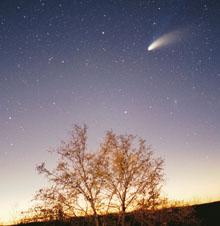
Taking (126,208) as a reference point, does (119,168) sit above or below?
above

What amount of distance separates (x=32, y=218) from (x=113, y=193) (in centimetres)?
525

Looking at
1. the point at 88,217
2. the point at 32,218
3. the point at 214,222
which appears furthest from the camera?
the point at 214,222

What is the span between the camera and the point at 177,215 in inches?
513

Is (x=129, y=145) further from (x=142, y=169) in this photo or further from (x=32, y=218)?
(x=32, y=218)

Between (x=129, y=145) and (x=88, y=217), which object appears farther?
(x=129, y=145)

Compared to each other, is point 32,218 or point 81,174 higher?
point 81,174

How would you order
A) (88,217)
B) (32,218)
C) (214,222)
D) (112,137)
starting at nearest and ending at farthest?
(32,218), (88,217), (112,137), (214,222)

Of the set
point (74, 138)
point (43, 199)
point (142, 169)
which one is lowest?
point (43, 199)

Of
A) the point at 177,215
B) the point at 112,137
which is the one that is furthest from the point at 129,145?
the point at 177,215

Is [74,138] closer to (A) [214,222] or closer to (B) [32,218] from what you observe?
(B) [32,218]

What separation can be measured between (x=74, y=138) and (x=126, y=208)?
20.8 ft

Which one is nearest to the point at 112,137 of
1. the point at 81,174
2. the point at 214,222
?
the point at 81,174

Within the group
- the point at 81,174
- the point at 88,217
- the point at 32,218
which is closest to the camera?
the point at 32,218

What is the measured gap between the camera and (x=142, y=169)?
560 inches
